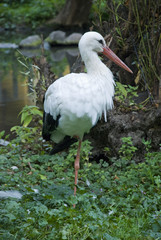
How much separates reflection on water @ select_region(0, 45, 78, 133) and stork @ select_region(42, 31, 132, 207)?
6.64 ft

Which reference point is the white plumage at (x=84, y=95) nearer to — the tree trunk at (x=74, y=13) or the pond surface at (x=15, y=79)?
the pond surface at (x=15, y=79)

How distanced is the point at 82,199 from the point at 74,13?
16165 millimetres

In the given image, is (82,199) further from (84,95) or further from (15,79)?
(15,79)

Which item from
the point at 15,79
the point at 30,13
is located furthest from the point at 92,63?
the point at 30,13

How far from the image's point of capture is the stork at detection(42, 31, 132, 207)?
12.3ft

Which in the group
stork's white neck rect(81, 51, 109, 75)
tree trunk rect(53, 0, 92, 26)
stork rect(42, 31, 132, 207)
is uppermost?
tree trunk rect(53, 0, 92, 26)

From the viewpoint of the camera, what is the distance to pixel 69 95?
3756 mm

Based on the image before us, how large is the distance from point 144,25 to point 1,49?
39.0 ft

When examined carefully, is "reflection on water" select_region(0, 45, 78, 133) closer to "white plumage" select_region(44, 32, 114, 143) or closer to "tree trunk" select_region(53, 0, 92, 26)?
"white plumage" select_region(44, 32, 114, 143)

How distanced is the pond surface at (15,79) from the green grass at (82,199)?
1.48 meters

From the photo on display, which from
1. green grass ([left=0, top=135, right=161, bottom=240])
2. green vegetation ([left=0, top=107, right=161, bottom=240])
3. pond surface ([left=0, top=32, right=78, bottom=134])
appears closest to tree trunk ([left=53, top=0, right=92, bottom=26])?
pond surface ([left=0, top=32, right=78, bottom=134])

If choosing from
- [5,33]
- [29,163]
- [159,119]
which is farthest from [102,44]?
[5,33]

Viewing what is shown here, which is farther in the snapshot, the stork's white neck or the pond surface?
the pond surface

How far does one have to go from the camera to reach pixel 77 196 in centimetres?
352
